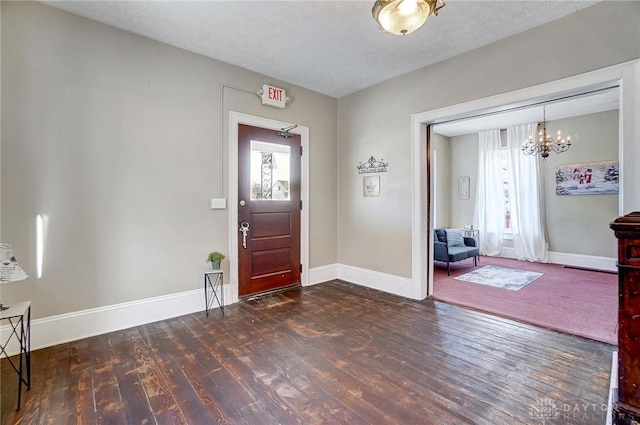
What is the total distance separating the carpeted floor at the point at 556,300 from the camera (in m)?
2.86

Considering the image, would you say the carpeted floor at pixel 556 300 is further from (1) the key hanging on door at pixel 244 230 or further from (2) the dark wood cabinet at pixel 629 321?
(1) the key hanging on door at pixel 244 230

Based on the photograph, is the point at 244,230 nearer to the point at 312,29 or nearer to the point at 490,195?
the point at 312,29

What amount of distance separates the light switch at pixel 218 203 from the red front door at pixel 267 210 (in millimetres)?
207

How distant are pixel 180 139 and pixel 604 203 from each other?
7213 mm

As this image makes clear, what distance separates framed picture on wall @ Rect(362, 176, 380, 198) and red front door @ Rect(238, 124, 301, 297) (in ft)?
3.25

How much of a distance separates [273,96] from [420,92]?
1882 mm

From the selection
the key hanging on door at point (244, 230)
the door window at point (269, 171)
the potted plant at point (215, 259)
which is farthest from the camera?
the door window at point (269, 171)

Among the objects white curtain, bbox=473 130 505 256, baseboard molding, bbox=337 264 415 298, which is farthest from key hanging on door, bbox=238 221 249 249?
white curtain, bbox=473 130 505 256

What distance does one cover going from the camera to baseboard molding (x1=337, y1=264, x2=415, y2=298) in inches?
147

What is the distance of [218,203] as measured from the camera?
3.36m

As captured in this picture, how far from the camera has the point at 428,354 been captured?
90.4 inches

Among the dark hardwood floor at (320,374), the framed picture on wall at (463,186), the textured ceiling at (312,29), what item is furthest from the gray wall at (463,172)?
the dark hardwood floor at (320,374)

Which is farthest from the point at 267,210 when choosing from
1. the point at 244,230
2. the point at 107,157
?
the point at 107,157

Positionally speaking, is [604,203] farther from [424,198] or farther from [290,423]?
[290,423]
